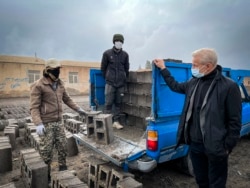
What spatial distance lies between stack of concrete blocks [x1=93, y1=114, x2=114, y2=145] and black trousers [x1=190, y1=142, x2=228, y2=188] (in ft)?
5.78

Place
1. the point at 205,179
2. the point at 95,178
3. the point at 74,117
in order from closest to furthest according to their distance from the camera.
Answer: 1. the point at 205,179
2. the point at 95,178
3. the point at 74,117

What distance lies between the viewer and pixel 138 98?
520cm

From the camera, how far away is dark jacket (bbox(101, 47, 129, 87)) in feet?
16.4

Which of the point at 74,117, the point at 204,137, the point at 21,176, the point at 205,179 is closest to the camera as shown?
the point at 204,137

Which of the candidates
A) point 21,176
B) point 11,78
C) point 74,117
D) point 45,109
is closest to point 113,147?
point 45,109

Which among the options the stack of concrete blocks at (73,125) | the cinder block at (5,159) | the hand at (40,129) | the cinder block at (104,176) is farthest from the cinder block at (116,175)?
the stack of concrete blocks at (73,125)

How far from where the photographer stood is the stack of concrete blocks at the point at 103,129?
4.09m

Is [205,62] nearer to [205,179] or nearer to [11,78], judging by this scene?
[205,179]

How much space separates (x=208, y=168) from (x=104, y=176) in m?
1.83

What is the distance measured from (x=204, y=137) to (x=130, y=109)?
3153 millimetres

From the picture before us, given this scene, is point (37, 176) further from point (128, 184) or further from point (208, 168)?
point (208, 168)

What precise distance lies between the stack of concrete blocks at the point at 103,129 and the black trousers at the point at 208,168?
176 centimetres

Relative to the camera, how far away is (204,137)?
242 centimetres

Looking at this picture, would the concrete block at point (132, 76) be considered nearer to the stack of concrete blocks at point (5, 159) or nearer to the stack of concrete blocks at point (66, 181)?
the stack of concrete blocks at point (66, 181)
